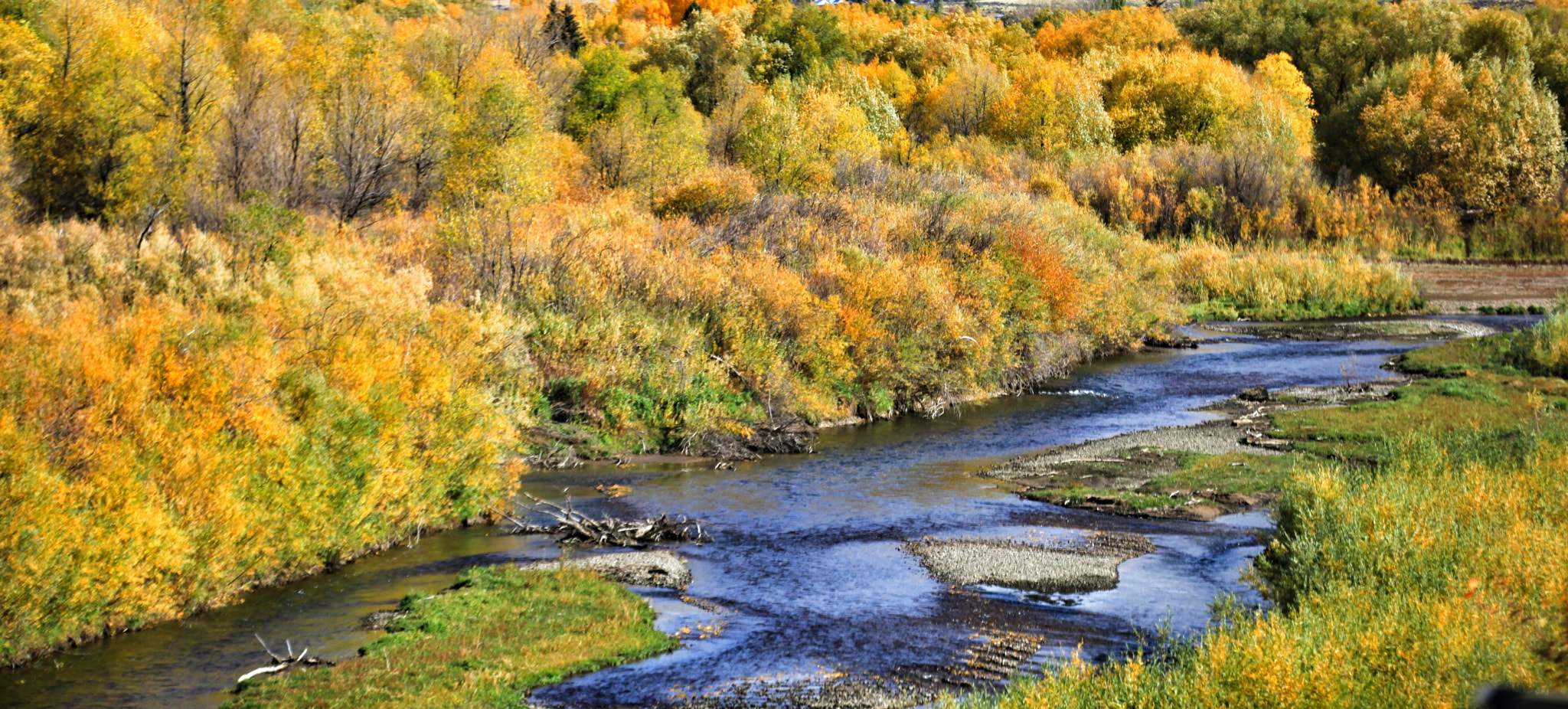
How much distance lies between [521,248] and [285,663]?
18.2 m

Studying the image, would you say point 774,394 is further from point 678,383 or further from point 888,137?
point 888,137

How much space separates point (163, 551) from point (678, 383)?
48.2 ft

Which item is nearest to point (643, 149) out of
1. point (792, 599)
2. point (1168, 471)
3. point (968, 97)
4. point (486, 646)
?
point (1168, 471)

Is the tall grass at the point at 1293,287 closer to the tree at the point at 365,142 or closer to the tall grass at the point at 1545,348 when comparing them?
the tall grass at the point at 1545,348

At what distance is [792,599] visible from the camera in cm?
1617

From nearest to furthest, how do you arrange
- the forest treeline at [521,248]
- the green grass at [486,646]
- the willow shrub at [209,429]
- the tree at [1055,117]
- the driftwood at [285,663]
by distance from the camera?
the green grass at [486,646], the driftwood at [285,663], the willow shrub at [209,429], the forest treeline at [521,248], the tree at [1055,117]

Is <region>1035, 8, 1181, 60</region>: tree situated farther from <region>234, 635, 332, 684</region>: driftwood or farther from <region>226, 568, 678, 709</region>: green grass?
<region>234, 635, 332, 684</region>: driftwood

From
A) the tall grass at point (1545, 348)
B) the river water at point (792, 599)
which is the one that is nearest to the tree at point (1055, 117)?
the tall grass at point (1545, 348)

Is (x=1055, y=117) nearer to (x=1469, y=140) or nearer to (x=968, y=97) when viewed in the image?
(x=968, y=97)

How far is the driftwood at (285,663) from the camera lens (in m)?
12.9

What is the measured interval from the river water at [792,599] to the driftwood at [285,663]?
0.75 feet

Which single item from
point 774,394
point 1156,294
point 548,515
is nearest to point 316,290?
point 548,515

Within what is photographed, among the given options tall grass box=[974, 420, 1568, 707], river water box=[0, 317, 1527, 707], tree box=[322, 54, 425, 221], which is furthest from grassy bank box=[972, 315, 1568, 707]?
tree box=[322, 54, 425, 221]

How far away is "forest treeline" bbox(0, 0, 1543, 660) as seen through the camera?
16.2 meters
